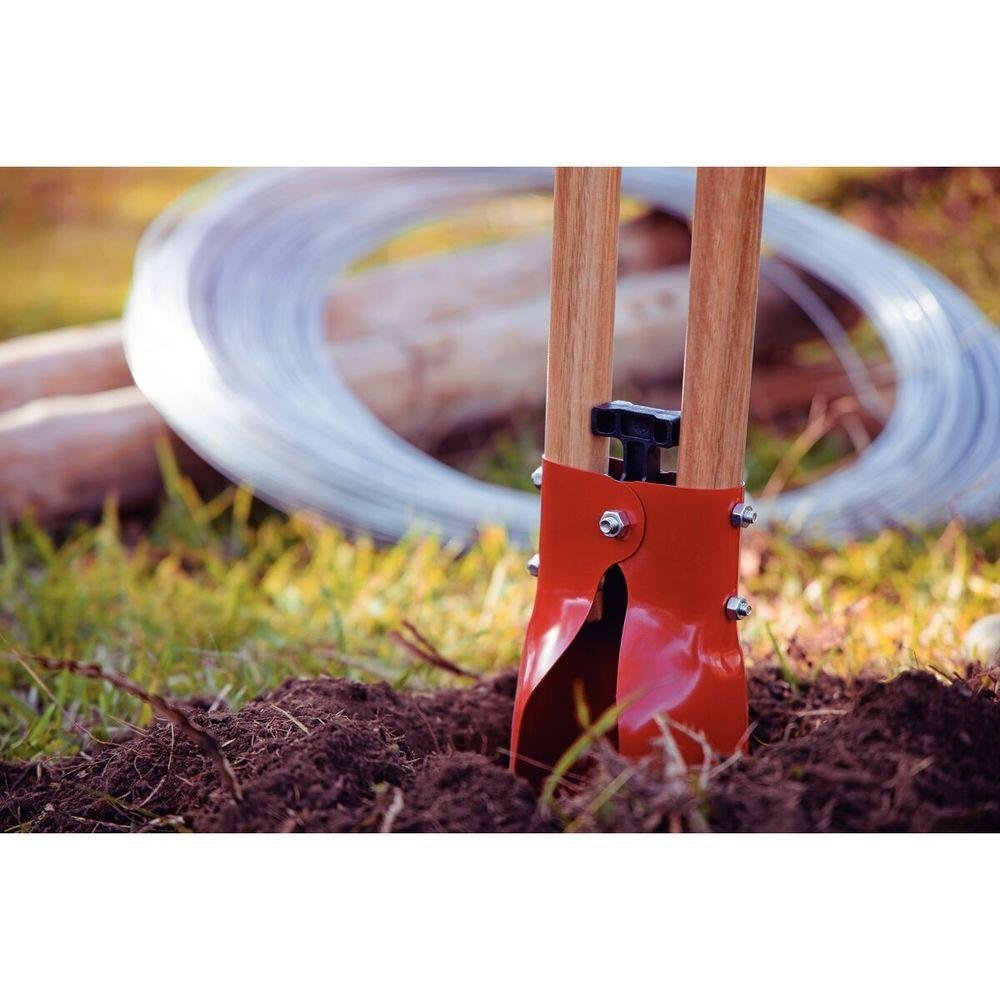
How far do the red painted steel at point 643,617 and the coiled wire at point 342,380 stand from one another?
1302 millimetres

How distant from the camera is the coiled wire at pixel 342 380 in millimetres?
3023

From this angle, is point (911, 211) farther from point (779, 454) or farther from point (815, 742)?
point (815, 742)

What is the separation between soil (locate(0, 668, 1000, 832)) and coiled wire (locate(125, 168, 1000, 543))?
1.27 meters

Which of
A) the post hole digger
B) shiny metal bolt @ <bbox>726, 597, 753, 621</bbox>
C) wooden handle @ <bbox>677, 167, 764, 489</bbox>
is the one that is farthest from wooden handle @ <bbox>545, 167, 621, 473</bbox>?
shiny metal bolt @ <bbox>726, 597, 753, 621</bbox>

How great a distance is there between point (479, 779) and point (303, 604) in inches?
50.2

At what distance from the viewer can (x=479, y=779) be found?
148cm

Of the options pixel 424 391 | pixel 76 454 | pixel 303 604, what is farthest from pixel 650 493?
pixel 424 391

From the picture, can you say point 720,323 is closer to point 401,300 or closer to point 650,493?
point 650,493

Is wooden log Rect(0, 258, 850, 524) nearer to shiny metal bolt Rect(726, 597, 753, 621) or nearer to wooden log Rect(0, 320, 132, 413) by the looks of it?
wooden log Rect(0, 320, 132, 413)

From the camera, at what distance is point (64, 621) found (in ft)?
8.36

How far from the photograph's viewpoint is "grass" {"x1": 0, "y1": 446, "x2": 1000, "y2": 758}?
212cm

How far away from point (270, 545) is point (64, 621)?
25.1 inches

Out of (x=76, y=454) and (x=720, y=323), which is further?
(x=76, y=454)

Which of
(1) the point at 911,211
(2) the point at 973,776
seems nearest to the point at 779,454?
(1) the point at 911,211
